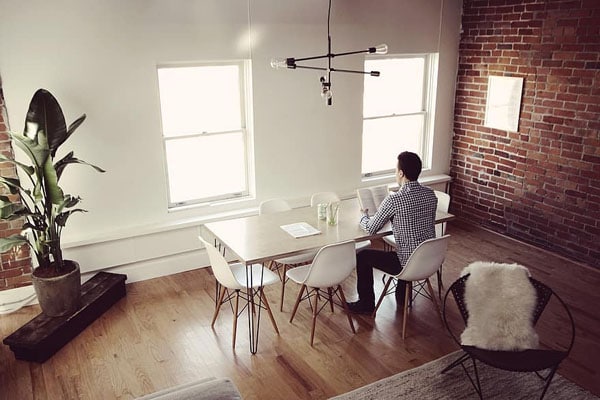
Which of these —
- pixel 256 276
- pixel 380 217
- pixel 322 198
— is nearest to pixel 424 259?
pixel 380 217

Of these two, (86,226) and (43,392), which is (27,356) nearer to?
(43,392)

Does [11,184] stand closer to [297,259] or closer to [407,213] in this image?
[297,259]

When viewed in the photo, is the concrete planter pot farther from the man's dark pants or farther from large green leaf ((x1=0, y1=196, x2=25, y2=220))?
the man's dark pants

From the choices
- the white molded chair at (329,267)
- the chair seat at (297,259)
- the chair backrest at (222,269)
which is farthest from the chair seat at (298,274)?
the chair backrest at (222,269)

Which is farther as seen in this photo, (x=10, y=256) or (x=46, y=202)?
(x=10, y=256)

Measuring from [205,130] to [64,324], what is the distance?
2.16 m

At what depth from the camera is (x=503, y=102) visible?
5840 millimetres

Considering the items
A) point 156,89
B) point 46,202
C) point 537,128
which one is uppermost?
point 156,89

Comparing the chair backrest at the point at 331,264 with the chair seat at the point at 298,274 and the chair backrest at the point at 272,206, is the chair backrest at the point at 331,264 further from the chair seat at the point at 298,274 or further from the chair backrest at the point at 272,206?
the chair backrest at the point at 272,206

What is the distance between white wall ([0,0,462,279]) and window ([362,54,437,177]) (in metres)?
0.24

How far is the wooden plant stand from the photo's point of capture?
12.4 feet

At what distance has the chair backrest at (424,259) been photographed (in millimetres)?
3796

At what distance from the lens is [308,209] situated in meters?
4.69

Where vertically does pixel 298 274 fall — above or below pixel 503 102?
below
